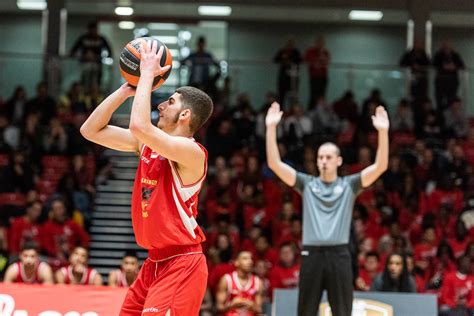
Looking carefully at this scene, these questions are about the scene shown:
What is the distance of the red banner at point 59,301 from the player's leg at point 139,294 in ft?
9.26

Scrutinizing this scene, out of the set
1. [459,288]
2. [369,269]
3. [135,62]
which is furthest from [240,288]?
[135,62]

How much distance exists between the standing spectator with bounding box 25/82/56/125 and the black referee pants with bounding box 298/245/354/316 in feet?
33.0

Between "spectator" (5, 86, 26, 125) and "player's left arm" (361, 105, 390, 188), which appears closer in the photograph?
"player's left arm" (361, 105, 390, 188)

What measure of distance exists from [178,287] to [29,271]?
21.7 ft

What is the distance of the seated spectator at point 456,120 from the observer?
59.6 feet

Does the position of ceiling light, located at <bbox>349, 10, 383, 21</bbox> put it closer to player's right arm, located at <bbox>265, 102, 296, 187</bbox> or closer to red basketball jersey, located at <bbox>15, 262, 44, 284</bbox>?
red basketball jersey, located at <bbox>15, 262, 44, 284</bbox>

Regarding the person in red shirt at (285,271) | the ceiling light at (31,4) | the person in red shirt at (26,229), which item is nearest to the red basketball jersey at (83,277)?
the person in red shirt at (26,229)

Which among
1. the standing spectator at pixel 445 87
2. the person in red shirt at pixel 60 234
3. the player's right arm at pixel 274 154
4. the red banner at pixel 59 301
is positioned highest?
the standing spectator at pixel 445 87

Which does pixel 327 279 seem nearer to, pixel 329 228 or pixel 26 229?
pixel 329 228

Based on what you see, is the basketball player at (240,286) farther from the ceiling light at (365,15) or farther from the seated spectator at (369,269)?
the ceiling light at (365,15)

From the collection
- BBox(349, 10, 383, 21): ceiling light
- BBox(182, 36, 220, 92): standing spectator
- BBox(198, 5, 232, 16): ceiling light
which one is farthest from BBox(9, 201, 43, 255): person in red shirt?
BBox(349, 10, 383, 21): ceiling light

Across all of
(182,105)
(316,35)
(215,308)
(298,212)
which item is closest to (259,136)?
(298,212)

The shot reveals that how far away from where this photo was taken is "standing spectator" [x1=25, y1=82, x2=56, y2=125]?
17.8 metres

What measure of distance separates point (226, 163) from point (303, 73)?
2646 millimetres
